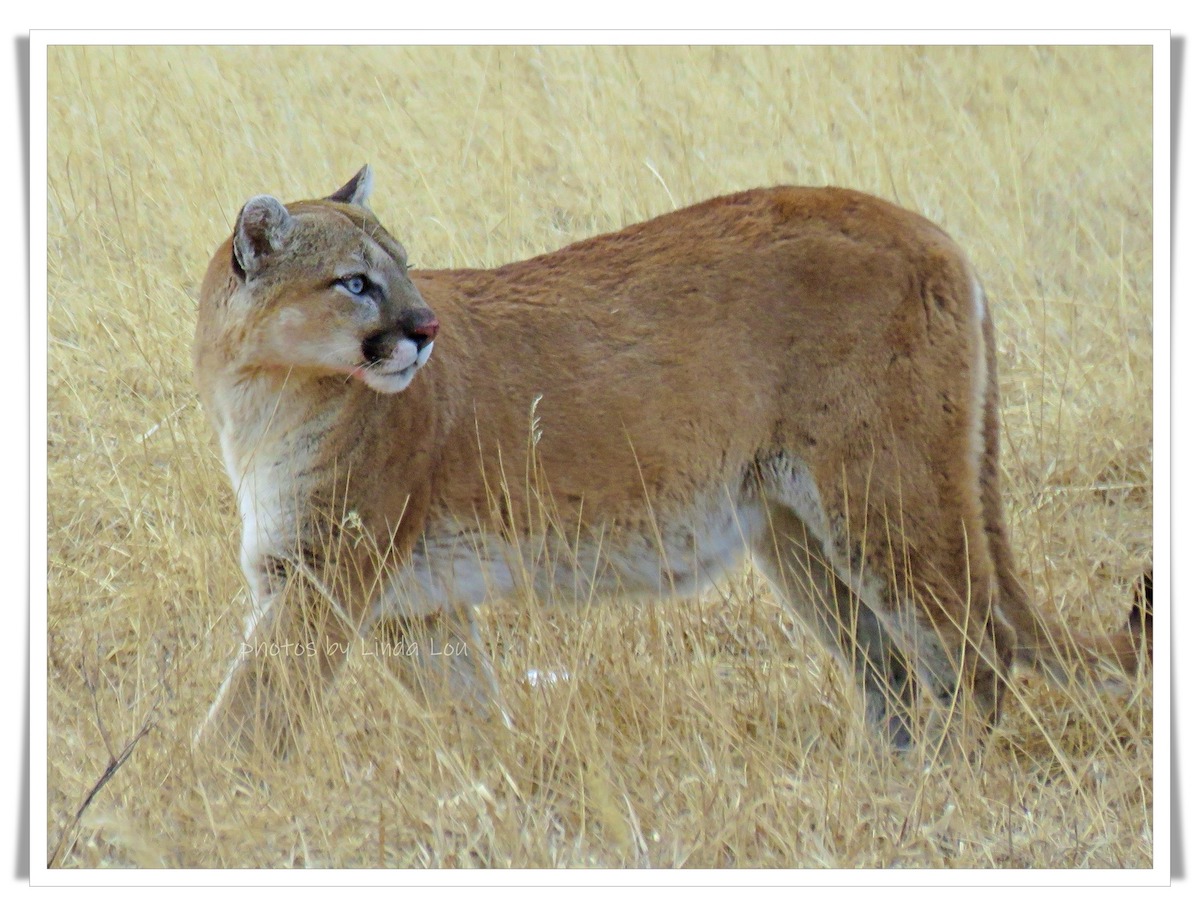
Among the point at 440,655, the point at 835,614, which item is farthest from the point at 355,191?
the point at 835,614

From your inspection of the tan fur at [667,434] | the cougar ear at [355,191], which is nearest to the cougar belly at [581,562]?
the tan fur at [667,434]

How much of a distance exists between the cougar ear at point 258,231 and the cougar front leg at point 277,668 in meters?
0.82

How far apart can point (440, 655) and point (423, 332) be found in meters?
0.95

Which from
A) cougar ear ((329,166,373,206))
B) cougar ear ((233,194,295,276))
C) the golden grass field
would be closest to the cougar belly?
the golden grass field

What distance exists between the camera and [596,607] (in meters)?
4.46

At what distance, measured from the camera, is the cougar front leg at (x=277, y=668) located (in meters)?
3.99

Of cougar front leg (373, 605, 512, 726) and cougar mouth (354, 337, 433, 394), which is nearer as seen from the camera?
cougar mouth (354, 337, 433, 394)

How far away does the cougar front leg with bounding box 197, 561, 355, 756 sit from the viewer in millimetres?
3986

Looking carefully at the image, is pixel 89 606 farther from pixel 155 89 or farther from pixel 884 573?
pixel 884 573

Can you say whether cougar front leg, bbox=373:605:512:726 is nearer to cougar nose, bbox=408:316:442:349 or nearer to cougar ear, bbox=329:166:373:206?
cougar nose, bbox=408:316:442:349

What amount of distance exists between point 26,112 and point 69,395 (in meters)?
1.68

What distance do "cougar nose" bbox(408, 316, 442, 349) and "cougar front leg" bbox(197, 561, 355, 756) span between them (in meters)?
0.67

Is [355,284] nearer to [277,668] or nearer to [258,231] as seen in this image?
[258,231]
